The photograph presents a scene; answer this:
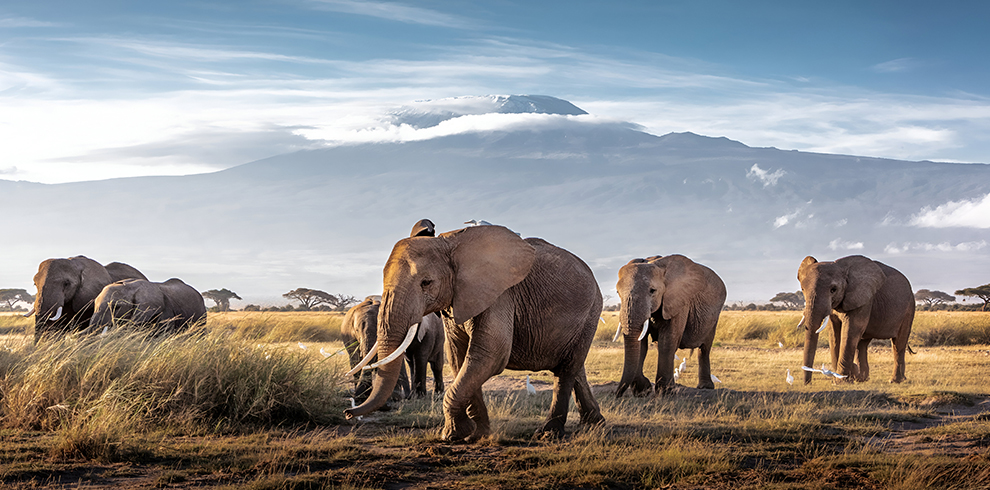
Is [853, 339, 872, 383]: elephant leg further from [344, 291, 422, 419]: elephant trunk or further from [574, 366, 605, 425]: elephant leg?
[344, 291, 422, 419]: elephant trunk

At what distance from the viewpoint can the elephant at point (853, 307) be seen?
57.0 feet

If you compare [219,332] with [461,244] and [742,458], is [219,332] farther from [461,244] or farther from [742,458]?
[742,458]

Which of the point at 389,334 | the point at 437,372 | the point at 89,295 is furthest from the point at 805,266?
the point at 89,295

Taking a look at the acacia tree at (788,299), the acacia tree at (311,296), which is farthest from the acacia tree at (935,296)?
the acacia tree at (311,296)

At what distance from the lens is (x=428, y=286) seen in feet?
26.8

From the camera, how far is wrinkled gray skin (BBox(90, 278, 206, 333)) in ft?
52.8

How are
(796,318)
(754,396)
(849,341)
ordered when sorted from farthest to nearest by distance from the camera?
(796,318)
(849,341)
(754,396)

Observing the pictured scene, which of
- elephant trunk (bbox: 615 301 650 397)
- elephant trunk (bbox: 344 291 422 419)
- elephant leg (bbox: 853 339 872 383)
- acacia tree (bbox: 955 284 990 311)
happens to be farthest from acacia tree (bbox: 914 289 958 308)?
elephant trunk (bbox: 344 291 422 419)

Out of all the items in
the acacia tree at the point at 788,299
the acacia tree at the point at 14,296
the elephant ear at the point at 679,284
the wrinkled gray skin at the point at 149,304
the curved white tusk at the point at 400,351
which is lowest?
the acacia tree at the point at 14,296

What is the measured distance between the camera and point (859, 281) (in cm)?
1764

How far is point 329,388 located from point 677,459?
5213mm

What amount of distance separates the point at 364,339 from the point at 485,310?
17.4 ft

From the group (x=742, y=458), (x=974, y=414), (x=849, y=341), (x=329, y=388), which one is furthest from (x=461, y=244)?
(x=849, y=341)

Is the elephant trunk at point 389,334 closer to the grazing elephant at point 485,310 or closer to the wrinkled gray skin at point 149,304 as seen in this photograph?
the grazing elephant at point 485,310
